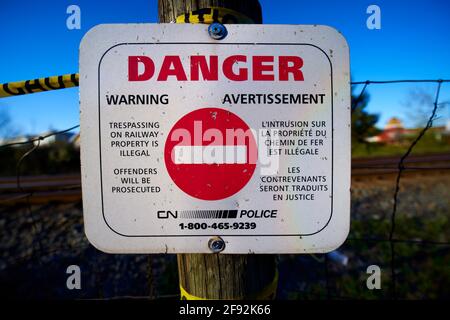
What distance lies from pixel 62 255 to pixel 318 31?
3.41m

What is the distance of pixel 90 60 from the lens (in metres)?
0.96

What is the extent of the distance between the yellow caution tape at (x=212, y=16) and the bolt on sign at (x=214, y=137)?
4 cm

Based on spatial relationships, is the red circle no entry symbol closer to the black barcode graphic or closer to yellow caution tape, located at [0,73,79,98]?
the black barcode graphic

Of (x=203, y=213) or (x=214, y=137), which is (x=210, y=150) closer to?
(x=214, y=137)

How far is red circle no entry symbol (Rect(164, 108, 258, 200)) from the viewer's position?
943 millimetres

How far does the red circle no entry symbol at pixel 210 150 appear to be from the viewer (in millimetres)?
943

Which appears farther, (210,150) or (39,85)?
(39,85)

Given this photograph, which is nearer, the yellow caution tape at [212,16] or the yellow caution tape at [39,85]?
the yellow caution tape at [212,16]

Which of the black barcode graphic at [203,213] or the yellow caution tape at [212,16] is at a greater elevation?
the yellow caution tape at [212,16]

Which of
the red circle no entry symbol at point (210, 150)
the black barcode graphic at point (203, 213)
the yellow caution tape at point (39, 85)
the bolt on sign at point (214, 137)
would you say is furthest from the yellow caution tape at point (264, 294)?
the yellow caution tape at point (39, 85)

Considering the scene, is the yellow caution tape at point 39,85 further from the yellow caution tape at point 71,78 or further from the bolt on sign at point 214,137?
the bolt on sign at point 214,137

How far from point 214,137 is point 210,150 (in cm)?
5

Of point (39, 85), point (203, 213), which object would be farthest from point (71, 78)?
point (203, 213)

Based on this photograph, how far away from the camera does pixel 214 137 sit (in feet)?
3.10
